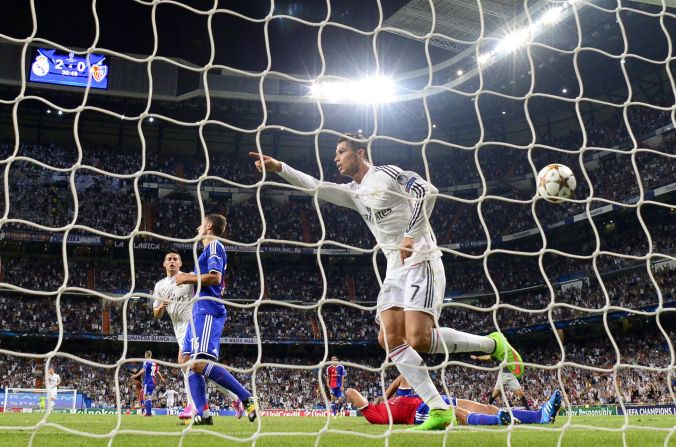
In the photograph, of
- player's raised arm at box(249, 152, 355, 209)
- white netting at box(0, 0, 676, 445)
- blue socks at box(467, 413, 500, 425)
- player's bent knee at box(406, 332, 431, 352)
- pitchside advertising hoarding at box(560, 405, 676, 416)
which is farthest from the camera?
white netting at box(0, 0, 676, 445)

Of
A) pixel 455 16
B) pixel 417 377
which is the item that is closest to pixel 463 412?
pixel 417 377

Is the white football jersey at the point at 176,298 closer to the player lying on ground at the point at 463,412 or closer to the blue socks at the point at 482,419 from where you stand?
the player lying on ground at the point at 463,412

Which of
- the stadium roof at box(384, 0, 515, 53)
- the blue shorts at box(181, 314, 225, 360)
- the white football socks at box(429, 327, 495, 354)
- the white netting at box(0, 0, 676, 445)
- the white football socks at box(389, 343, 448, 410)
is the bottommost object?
the white football socks at box(389, 343, 448, 410)

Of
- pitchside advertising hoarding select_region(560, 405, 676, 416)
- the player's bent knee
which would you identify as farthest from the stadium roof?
the player's bent knee

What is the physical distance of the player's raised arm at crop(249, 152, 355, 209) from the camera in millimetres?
3930

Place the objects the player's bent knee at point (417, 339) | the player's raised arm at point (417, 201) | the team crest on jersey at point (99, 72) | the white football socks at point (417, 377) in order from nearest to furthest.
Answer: the white football socks at point (417, 377)
the player's raised arm at point (417, 201)
the player's bent knee at point (417, 339)
the team crest on jersey at point (99, 72)

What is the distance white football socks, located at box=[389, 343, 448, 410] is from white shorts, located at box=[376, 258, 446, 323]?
331 millimetres

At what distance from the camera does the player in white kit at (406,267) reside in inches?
167

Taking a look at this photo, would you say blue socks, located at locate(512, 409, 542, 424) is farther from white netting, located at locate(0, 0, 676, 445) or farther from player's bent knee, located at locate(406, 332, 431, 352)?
white netting, located at locate(0, 0, 676, 445)

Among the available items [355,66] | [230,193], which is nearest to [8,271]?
[230,193]

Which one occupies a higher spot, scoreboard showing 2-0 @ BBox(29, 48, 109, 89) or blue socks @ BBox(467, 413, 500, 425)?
scoreboard showing 2-0 @ BBox(29, 48, 109, 89)

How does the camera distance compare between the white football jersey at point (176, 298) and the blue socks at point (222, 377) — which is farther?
the white football jersey at point (176, 298)

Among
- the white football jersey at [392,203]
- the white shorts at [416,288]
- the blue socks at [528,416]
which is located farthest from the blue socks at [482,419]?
the white football jersey at [392,203]

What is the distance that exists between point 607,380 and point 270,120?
18469mm
